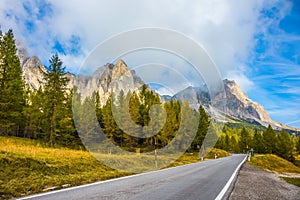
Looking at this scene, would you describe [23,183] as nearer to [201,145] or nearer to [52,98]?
[52,98]

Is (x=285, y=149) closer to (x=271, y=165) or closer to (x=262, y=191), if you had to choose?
(x=271, y=165)

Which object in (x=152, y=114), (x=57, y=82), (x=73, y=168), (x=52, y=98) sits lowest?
(x=73, y=168)

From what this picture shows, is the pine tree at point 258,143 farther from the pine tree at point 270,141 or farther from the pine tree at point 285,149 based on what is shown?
the pine tree at point 285,149

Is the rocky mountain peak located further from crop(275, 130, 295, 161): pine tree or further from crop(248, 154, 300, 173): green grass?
crop(275, 130, 295, 161): pine tree

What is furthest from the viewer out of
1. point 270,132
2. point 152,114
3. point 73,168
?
point 270,132

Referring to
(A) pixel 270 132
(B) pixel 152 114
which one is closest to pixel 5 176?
(B) pixel 152 114

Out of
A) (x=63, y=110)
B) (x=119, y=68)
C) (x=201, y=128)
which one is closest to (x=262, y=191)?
(x=119, y=68)

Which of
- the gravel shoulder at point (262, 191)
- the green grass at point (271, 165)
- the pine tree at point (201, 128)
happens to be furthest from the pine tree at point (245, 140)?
the gravel shoulder at point (262, 191)

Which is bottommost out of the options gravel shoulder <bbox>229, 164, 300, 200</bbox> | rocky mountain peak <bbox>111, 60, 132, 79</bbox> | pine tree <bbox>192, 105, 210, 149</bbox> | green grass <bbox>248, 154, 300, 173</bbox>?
green grass <bbox>248, 154, 300, 173</bbox>

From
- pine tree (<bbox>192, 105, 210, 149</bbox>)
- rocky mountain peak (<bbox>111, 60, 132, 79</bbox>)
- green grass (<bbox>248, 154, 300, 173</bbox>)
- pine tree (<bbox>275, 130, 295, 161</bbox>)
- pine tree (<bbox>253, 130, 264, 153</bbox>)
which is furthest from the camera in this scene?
pine tree (<bbox>253, 130, 264, 153</bbox>)

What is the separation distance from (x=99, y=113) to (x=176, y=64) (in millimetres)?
31773

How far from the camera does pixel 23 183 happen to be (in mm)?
8688

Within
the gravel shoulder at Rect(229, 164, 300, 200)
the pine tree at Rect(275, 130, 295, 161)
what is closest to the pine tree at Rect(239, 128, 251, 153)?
the pine tree at Rect(275, 130, 295, 161)

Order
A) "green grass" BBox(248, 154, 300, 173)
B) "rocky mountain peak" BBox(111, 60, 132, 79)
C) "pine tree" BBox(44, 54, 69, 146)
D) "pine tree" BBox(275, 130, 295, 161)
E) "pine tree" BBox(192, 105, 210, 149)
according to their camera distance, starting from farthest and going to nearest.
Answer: "pine tree" BBox(275, 130, 295, 161), "pine tree" BBox(192, 105, 210, 149), "green grass" BBox(248, 154, 300, 173), "pine tree" BBox(44, 54, 69, 146), "rocky mountain peak" BBox(111, 60, 132, 79)
